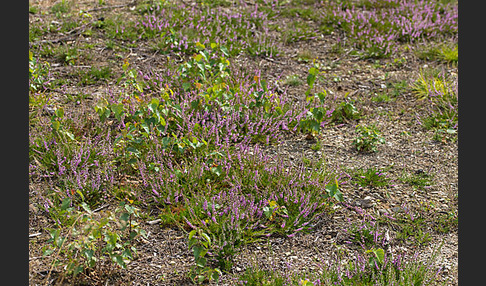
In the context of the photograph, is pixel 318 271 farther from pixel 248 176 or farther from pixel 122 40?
pixel 122 40

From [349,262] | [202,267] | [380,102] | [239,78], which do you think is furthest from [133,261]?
[380,102]

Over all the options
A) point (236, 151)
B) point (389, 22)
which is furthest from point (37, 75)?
point (389, 22)

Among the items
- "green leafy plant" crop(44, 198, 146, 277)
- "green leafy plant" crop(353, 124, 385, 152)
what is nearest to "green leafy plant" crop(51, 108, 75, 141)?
"green leafy plant" crop(44, 198, 146, 277)

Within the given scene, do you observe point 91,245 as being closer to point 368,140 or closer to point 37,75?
point 37,75

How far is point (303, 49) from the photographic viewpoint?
316 inches

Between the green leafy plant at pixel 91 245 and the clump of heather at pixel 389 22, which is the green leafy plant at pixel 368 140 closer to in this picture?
the clump of heather at pixel 389 22

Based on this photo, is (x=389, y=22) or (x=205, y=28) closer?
(x=205, y=28)

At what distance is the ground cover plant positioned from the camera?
3.92 m

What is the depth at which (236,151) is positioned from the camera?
520 centimetres

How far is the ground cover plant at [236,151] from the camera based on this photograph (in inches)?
154

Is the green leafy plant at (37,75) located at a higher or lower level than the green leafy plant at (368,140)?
higher

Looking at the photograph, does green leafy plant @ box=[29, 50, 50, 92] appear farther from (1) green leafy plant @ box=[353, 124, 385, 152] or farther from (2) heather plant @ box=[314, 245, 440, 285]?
(2) heather plant @ box=[314, 245, 440, 285]

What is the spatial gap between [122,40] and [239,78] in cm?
217

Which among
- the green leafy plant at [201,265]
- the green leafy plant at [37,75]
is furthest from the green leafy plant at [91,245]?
the green leafy plant at [37,75]
